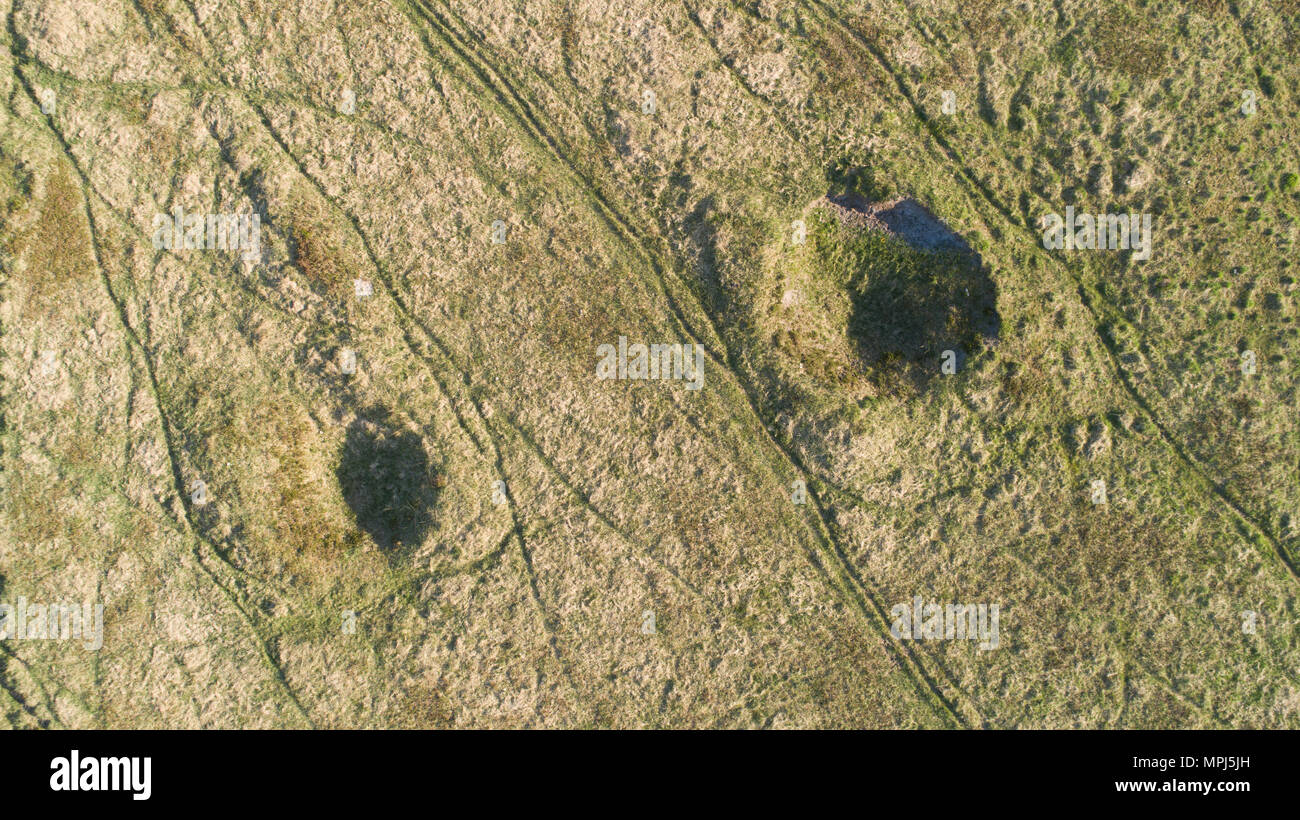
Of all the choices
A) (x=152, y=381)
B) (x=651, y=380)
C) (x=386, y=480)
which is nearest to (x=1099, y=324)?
(x=651, y=380)

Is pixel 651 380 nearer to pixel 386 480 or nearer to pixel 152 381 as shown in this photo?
pixel 386 480

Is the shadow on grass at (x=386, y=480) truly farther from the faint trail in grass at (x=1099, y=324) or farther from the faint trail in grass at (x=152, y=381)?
the faint trail in grass at (x=1099, y=324)

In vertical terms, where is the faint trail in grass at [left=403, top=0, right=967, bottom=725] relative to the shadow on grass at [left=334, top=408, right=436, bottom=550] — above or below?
above

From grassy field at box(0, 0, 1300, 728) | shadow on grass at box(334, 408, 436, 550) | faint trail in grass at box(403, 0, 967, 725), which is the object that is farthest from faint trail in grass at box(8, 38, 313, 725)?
faint trail in grass at box(403, 0, 967, 725)

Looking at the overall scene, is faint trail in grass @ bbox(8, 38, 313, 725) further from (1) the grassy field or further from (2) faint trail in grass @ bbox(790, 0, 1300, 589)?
(2) faint trail in grass @ bbox(790, 0, 1300, 589)

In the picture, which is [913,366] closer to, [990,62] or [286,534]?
[990,62]

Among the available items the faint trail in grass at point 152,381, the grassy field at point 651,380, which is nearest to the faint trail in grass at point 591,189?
the grassy field at point 651,380

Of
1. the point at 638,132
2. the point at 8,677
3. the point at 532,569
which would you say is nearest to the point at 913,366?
the point at 638,132

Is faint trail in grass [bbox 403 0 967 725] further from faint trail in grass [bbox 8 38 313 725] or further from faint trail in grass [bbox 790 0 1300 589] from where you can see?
faint trail in grass [bbox 8 38 313 725]

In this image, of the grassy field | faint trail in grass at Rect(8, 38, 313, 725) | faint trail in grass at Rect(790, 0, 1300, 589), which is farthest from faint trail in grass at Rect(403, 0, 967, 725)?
faint trail in grass at Rect(8, 38, 313, 725)
